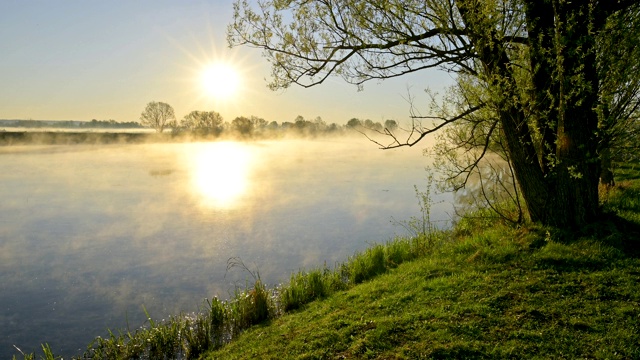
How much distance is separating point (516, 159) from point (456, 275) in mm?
3848

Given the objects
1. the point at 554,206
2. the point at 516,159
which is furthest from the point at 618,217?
the point at 516,159

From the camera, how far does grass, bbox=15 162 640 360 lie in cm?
557

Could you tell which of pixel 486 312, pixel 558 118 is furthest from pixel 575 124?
pixel 486 312

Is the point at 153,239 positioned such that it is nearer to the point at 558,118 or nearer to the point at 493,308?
the point at 493,308

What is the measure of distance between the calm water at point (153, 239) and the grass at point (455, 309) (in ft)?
6.00

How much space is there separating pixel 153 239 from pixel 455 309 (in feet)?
44.5

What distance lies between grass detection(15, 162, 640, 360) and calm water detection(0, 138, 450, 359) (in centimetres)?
→ 183

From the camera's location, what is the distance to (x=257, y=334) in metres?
7.86

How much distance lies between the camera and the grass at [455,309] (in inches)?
219

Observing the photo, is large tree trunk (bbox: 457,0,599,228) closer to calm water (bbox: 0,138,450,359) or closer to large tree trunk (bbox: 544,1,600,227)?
large tree trunk (bbox: 544,1,600,227)

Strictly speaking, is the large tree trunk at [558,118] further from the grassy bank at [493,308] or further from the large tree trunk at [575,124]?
the grassy bank at [493,308]

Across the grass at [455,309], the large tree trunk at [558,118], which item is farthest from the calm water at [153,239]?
the large tree trunk at [558,118]

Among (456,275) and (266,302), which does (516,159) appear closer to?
(456,275)

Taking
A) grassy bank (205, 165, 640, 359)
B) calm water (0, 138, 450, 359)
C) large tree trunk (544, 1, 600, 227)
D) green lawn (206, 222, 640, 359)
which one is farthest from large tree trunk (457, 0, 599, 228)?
calm water (0, 138, 450, 359)
